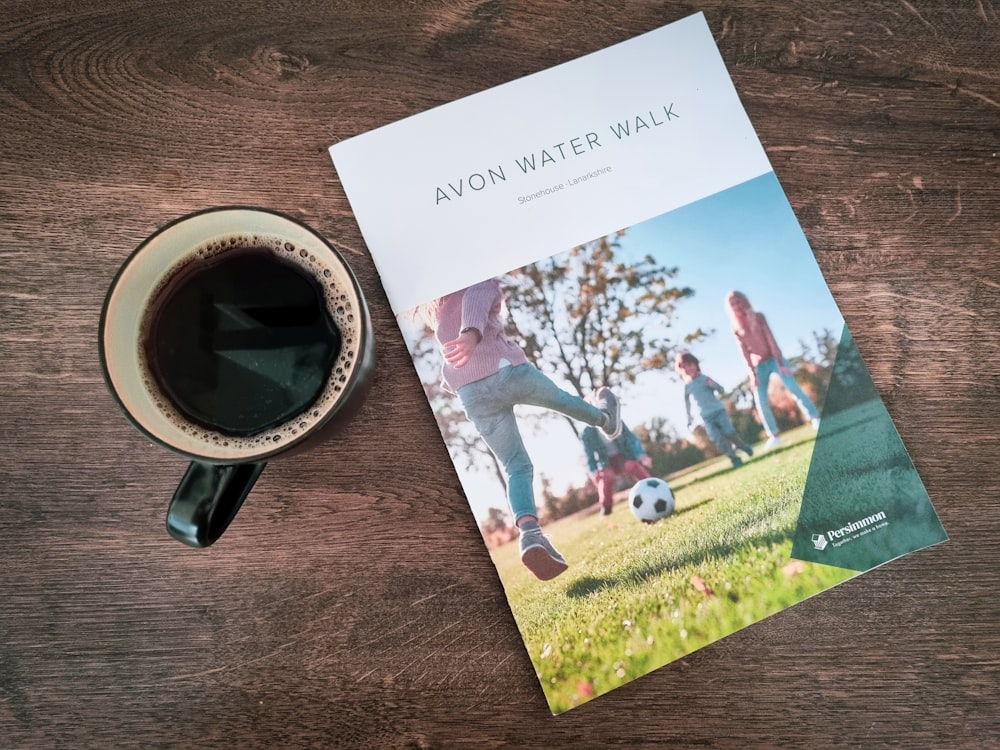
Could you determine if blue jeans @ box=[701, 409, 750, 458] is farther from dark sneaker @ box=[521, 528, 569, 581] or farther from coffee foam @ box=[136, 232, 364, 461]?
coffee foam @ box=[136, 232, 364, 461]

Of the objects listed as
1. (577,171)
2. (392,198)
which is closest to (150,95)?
(392,198)

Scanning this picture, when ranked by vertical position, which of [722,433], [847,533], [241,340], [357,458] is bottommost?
[847,533]

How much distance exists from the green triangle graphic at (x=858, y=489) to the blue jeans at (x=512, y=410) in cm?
21

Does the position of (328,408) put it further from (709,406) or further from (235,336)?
(709,406)

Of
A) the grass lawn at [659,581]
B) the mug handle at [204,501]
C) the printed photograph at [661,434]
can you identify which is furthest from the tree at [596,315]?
the mug handle at [204,501]

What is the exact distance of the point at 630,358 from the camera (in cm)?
63

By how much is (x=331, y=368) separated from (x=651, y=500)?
298 mm

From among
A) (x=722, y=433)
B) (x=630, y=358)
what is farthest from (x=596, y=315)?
(x=722, y=433)

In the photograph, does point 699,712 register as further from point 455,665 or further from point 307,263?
point 307,263

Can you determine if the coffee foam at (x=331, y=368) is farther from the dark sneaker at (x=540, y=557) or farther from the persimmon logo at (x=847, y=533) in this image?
the persimmon logo at (x=847, y=533)

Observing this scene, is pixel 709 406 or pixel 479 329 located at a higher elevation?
pixel 479 329

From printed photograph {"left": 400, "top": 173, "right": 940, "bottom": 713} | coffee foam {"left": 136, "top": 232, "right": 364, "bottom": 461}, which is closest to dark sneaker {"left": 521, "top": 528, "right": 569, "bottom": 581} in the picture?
printed photograph {"left": 400, "top": 173, "right": 940, "bottom": 713}

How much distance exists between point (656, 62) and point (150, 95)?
1.54 feet

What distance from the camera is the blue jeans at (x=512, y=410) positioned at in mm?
604
